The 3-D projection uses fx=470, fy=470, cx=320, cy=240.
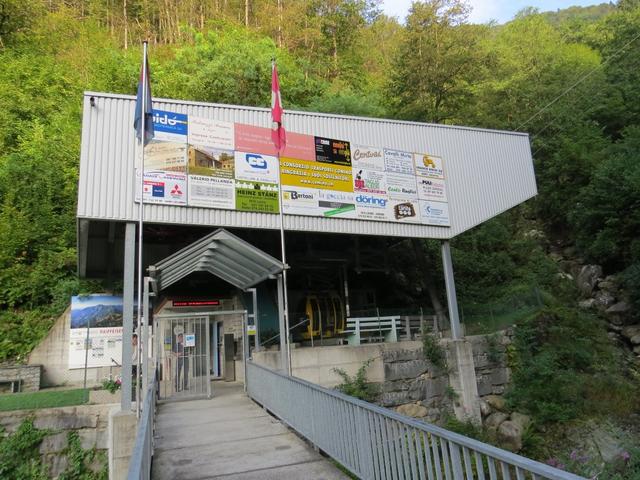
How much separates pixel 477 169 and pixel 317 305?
8831mm

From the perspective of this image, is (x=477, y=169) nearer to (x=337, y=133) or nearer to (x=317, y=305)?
(x=337, y=133)

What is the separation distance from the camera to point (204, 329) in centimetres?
1295

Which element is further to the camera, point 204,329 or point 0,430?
point 204,329

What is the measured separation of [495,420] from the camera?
1491cm

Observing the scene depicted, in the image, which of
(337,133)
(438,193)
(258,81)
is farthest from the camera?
(258,81)

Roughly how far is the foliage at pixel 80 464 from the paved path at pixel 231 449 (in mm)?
3491

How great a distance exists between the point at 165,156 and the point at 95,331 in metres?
7.69

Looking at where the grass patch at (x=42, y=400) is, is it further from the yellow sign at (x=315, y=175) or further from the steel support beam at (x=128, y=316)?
the yellow sign at (x=315, y=175)

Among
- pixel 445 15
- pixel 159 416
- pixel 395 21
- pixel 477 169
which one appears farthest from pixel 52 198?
pixel 395 21

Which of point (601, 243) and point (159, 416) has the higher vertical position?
point (601, 243)

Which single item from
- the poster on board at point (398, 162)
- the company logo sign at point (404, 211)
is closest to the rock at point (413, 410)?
the company logo sign at point (404, 211)

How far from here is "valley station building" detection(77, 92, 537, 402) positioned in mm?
11930

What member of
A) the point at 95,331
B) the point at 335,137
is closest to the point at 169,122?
the point at 335,137

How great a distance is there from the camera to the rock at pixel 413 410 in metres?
13.9
